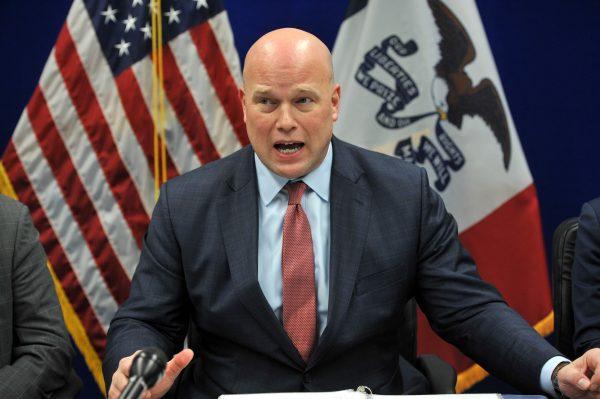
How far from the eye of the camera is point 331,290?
6.98 feet

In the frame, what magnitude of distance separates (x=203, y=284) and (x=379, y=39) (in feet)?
5.02

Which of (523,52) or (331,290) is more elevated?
(523,52)

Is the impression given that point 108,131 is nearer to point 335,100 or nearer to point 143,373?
point 335,100

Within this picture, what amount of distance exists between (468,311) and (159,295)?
32.0 inches

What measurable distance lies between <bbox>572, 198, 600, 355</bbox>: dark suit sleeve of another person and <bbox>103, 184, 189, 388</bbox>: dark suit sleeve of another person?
1098 millimetres

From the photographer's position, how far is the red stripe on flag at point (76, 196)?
335 centimetres

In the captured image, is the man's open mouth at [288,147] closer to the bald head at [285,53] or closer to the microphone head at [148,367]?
the bald head at [285,53]

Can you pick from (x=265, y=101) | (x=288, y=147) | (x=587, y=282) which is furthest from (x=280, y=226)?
(x=587, y=282)

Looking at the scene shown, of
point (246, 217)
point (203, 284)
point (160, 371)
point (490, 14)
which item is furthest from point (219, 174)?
point (490, 14)

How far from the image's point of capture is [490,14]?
3.66m

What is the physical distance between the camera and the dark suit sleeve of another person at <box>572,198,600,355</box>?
2299 millimetres

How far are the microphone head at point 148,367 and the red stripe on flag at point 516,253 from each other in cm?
222

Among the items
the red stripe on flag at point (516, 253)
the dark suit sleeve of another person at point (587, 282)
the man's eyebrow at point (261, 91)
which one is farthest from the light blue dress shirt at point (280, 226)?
the red stripe on flag at point (516, 253)

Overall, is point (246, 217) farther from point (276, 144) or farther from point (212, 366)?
point (212, 366)
